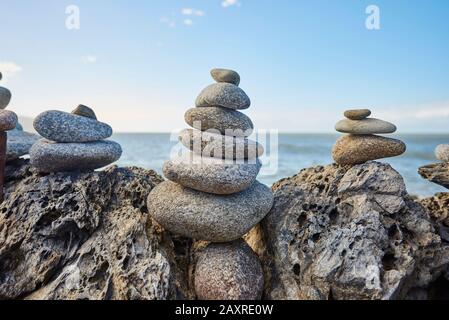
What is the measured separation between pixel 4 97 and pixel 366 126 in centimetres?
653

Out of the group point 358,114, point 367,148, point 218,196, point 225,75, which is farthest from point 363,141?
point 218,196

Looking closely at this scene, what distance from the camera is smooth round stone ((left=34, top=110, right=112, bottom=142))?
5016 mm

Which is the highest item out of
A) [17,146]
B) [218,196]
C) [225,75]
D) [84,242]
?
[225,75]

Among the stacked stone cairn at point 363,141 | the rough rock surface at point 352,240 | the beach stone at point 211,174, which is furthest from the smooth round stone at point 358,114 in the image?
the beach stone at point 211,174

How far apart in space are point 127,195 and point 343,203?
3182 mm

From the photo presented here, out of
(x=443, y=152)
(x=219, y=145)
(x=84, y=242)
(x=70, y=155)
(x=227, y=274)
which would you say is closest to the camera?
(x=227, y=274)

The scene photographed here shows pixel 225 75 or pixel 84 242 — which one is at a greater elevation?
pixel 225 75

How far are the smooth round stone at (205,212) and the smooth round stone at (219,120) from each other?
0.93 m

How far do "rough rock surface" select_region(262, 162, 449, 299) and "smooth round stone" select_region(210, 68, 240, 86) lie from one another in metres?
1.88

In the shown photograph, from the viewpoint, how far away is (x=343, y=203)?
4.83 metres

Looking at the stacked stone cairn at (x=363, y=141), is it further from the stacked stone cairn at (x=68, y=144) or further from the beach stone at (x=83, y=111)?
the beach stone at (x=83, y=111)

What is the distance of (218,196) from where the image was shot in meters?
4.55

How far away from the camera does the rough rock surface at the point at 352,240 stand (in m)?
3.98

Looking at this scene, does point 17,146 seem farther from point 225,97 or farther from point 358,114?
point 358,114
